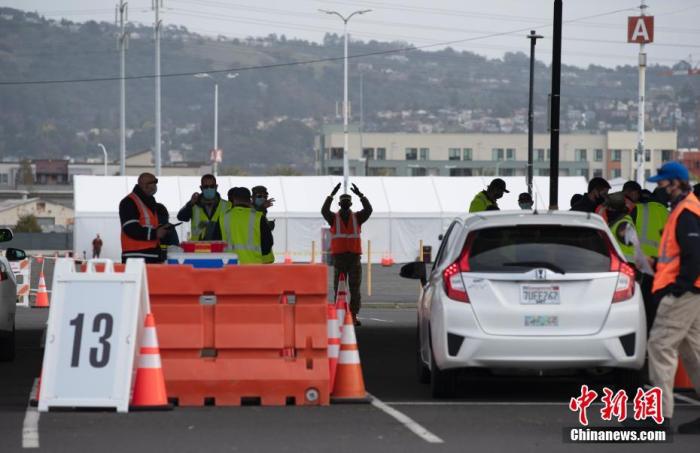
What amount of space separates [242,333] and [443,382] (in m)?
1.82

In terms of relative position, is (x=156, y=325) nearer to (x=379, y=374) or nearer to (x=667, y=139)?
(x=379, y=374)

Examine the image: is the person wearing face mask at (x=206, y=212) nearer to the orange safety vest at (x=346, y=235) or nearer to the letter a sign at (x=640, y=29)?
the orange safety vest at (x=346, y=235)

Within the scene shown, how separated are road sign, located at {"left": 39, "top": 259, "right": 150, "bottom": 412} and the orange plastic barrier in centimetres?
46

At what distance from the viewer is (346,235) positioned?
82.9ft

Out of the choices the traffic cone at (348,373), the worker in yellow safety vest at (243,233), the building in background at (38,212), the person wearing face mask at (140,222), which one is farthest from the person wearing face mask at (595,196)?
the building in background at (38,212)

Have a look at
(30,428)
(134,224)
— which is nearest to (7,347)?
(134,224)

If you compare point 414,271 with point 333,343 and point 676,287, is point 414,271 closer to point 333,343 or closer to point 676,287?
point 333,343

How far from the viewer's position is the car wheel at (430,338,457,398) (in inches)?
552

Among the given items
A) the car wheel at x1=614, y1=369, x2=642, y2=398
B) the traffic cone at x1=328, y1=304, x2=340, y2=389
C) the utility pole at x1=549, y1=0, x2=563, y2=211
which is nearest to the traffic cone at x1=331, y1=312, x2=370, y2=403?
the traffic cone at x1=328, y1=304, x2=340, y2=389

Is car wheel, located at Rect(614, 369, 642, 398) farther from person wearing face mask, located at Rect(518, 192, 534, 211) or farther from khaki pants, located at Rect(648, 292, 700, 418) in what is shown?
person wearing face mask, located at Rect(518, 192, 534, 211)

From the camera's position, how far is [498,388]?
602 inches

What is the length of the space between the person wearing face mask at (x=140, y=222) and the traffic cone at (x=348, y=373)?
531 cm

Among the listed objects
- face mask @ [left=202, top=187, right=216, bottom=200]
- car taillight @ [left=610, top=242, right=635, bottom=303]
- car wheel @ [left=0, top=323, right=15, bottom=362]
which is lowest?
car wheel @ [left=0, top=323, right=15, bottom=362]

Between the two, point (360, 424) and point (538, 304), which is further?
point (538, 304)
